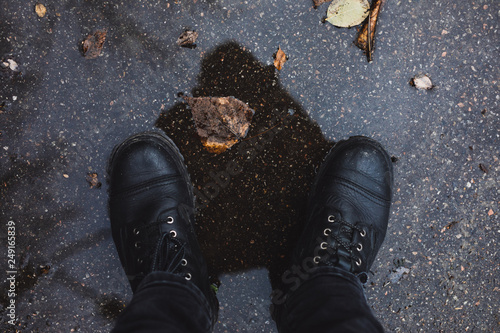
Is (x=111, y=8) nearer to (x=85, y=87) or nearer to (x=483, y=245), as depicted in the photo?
(x=85, y=87)

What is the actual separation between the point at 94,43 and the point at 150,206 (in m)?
0.95

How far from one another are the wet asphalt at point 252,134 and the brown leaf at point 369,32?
0.03 meters

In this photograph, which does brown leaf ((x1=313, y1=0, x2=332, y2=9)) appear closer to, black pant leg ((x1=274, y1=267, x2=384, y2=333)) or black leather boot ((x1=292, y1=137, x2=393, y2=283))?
black leather boot ((x1=292, y1=137, x2=393, y2=283))

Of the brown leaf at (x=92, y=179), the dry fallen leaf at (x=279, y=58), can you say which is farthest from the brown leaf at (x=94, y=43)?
the dry fallen leaf at (x=279, y=58)

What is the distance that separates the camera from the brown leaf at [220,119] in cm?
161

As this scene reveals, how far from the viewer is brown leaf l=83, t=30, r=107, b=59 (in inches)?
63.2

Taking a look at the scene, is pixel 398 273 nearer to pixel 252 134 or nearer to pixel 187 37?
pixel 252 134

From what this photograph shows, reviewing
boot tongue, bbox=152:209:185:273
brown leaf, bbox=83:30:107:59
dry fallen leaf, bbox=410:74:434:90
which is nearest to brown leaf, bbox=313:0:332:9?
dry fallen leaf, bbox=410:74:434:90

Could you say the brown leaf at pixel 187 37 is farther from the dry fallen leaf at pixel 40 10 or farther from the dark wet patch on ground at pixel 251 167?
the dry fallen leaf at pixel 40 10

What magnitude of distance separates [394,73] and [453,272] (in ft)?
3.98

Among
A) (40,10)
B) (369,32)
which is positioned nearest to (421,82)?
(369,32)

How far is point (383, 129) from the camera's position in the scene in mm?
1664

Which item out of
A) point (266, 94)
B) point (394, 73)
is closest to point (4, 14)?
point (266, 94)

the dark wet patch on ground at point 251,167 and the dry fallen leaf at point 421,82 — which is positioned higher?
the dry fallen leaf at point 421,82
